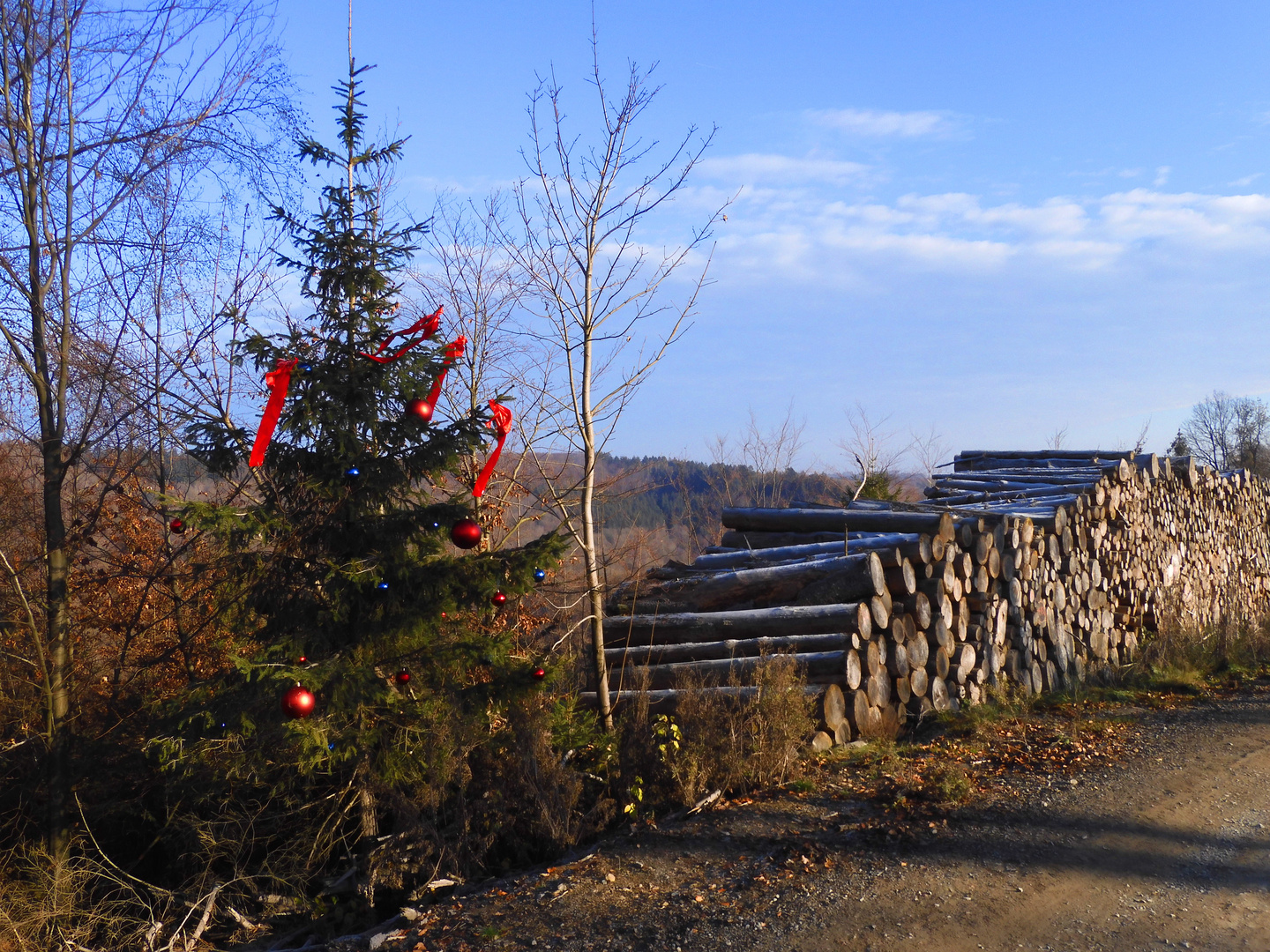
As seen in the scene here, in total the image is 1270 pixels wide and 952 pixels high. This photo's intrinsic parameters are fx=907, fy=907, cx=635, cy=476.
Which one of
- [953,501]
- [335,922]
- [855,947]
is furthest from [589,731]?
[953,501]

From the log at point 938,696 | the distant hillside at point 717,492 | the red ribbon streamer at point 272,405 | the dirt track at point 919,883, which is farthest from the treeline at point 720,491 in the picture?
the red ribbon streamer at point 272,405

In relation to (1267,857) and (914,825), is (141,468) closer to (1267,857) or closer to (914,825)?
(914,825)

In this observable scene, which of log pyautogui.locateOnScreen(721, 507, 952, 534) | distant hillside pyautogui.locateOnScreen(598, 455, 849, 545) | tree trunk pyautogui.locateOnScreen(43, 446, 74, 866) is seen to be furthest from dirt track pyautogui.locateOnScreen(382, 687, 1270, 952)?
distant hillside pyautogui.locateOnScreen(598, 455, 849, 545)

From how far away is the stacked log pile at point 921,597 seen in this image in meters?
7.38

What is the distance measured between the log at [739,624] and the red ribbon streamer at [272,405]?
3541 millimetres

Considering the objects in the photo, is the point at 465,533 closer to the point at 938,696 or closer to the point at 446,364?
the point at 446,364

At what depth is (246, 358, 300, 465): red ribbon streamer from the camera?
4.33m

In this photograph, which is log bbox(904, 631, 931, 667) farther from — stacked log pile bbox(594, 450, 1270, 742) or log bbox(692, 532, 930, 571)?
log bbox(692, 532, 930, 571)

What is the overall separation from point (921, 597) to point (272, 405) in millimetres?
5830

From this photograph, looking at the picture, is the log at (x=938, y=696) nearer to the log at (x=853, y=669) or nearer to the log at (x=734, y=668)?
the log at (x=853, y=669)

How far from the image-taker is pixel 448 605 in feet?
16.0

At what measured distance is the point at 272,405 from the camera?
172 inches

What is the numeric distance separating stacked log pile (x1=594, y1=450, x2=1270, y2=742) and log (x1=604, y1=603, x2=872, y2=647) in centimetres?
1

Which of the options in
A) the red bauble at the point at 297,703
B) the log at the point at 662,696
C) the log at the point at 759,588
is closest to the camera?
the red bauble at the point at 297,703
